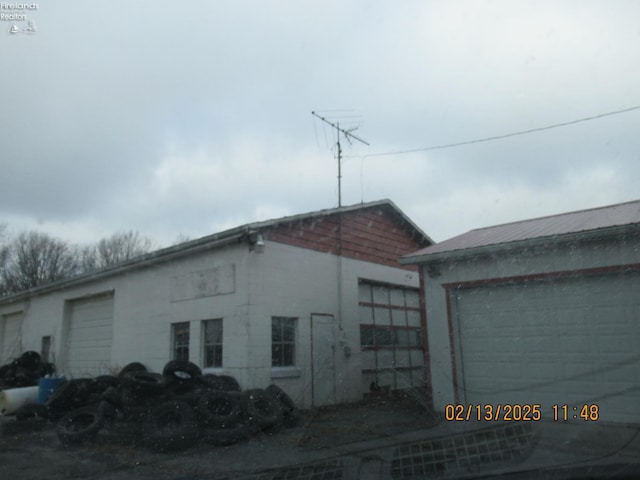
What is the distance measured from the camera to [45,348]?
19.7m

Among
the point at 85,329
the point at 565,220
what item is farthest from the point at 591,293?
the point at 85,329

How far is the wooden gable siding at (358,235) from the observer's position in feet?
42.3

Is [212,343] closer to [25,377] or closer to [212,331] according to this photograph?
[212,331]

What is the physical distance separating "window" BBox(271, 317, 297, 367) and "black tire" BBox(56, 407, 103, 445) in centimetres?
371

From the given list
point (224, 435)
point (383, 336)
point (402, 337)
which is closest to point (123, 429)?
point (224, 435)

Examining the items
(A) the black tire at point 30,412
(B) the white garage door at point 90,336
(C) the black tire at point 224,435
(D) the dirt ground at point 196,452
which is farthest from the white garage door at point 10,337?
(C) the black tire at point 224,435

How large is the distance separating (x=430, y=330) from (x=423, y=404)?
66.4 inches

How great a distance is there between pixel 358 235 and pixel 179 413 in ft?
24.9

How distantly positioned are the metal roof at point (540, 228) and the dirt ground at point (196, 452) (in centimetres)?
334

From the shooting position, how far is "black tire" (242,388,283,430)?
9312mm

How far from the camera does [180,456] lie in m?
8.05

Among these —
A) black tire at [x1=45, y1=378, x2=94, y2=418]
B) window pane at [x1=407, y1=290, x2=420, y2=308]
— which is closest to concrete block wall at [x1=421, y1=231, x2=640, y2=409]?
window pane at [x1=407, y1=290, x2=420, y2=308]

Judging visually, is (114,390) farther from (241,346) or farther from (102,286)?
(102,286)

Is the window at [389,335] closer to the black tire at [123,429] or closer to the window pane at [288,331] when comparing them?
the window pane at [288,331]
